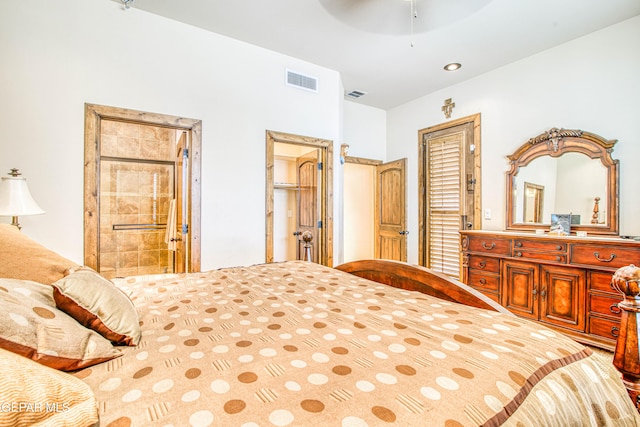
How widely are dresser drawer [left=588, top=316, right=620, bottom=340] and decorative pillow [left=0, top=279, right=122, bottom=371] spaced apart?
3.35 meters

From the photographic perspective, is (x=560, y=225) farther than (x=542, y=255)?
Yes

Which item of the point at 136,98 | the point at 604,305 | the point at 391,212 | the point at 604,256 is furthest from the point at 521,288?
the point at 136,98

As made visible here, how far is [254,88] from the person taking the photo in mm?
3230

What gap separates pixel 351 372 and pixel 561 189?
3.50 metres

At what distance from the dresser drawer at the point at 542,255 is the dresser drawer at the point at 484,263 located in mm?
224

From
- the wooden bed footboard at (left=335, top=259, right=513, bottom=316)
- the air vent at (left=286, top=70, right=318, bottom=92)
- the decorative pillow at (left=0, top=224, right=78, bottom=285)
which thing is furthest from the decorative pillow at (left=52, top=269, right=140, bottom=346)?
the air vent at (left=286, top=70, right=318, bottom=92)

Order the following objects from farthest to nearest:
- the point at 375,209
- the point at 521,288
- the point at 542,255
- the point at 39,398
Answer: the point at 375,209 < the point at 521,288 < the point at 542,255 < the point at 39,398

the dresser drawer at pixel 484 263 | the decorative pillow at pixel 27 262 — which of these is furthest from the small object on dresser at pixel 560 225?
the decorative pillow at pixel 27 262

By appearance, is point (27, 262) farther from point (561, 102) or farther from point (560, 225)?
point (561, 102)

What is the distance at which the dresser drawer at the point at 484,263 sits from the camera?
315 centimetres

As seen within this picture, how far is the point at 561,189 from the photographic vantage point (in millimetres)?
3109

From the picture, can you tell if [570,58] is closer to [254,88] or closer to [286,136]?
[286,136]

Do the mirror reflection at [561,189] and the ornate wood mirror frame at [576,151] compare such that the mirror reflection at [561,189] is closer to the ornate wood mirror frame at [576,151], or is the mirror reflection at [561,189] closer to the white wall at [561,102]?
the ornate wood mirror frame at [576,151]

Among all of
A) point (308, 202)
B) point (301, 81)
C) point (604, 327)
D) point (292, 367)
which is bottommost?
point (604, 327)
